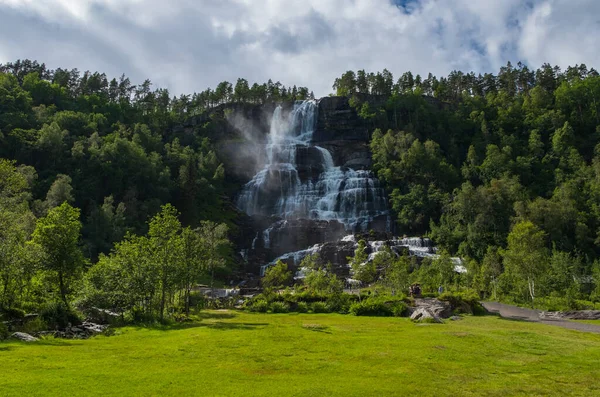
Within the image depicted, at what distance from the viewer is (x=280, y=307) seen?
1555 inches

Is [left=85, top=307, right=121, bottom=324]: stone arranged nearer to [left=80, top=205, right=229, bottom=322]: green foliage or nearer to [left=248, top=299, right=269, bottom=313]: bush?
[left=80, top=205, right=229, bottom=322]: green foliage

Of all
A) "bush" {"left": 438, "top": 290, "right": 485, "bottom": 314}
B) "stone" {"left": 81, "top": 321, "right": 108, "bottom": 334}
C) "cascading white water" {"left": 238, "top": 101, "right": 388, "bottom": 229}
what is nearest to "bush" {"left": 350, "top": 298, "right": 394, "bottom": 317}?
"bush" {"left": 438, "top": 290, "right": 485, "bottom": 314}

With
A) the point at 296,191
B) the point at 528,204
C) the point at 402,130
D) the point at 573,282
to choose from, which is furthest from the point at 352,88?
the point at 573,282

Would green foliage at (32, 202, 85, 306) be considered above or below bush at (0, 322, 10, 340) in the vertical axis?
above

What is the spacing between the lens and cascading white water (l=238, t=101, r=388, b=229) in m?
92.9

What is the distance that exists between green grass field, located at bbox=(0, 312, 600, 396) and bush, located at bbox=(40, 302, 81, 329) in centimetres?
483

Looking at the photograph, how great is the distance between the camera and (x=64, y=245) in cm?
2973

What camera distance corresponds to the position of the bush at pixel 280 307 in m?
39.2

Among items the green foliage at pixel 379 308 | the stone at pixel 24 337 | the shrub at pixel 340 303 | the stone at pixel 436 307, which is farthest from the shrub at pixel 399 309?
the stone at pixel 24 337

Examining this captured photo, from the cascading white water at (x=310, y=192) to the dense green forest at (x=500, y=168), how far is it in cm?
720

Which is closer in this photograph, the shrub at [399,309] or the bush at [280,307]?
the shrub at [399,309]

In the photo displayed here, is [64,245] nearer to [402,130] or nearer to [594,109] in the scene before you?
[402,130]

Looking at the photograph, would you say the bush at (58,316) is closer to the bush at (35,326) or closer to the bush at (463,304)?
the bush at (35,326)

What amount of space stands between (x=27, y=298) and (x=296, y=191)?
244 feet
